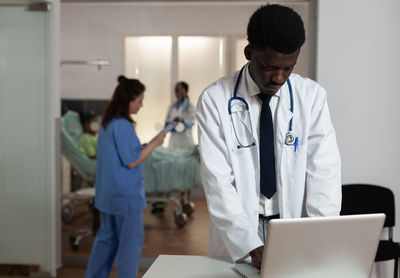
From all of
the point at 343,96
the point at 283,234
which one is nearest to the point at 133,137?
the point at 343,96

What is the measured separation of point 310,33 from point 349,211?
4.05 feet

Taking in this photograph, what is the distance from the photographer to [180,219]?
12.7 feet

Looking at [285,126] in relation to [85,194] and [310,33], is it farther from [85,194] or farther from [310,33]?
[85,194]

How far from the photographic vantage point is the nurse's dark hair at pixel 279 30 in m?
1.50

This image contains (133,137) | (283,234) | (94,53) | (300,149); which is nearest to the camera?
(283,234)

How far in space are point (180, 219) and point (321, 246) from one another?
2673 millimetres

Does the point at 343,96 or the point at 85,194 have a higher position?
the point at 343,96

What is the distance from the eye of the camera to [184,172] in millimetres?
3848

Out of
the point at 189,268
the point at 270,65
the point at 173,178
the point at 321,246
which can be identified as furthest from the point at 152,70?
the point at 321,246

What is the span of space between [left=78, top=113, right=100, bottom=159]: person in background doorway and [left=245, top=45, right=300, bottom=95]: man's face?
7.76 feet

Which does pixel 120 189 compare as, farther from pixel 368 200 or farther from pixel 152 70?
pixel 368 200

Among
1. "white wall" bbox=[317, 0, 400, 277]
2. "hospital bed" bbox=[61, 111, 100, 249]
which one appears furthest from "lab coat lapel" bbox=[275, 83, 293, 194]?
"hospital bed" bbox=[61, 111, 100, 249]

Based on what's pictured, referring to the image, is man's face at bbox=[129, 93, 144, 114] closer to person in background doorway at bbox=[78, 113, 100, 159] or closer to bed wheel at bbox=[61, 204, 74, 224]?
person in background doorway at bbox=[78, 113, 100, 159]

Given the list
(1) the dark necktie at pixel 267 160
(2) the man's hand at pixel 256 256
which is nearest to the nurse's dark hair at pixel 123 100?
(1) the dark necktie at pixel 267 160
